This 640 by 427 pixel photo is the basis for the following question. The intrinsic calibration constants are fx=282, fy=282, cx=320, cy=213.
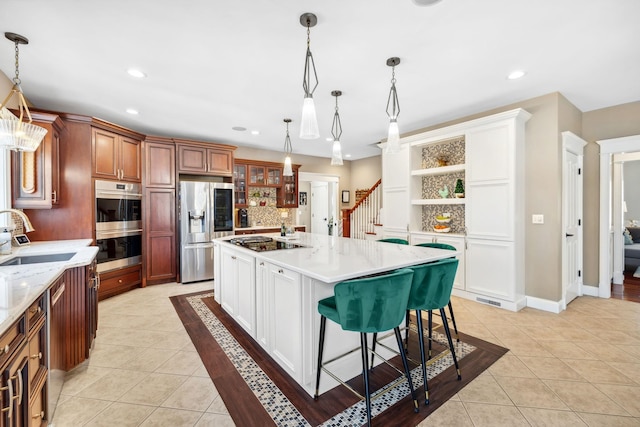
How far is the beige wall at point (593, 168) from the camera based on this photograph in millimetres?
3770

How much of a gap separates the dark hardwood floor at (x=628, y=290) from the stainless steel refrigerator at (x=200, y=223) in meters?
6.10

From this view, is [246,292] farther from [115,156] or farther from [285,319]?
[115,156]

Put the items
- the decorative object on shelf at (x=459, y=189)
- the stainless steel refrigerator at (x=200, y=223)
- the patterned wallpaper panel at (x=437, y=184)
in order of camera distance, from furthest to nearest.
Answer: the stainless steel refrigerator at (x=200, y=223) → the patterned wallpaper panel at (x=437, y=184) → the decorative object on shelf at (x=459, y=189)

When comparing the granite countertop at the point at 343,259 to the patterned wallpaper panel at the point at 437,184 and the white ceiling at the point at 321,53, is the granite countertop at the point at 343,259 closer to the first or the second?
the white ceiling at the point at 321,53

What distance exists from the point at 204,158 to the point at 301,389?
13.8 feet

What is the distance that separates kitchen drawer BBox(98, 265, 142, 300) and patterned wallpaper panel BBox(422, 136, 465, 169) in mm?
4918

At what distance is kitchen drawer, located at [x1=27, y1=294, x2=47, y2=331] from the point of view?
4.26 ft

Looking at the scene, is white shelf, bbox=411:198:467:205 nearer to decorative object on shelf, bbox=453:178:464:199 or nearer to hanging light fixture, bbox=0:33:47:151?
decorative object on shelf, bbox=453:178:464:199

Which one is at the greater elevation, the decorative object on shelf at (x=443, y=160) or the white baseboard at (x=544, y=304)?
the decorative object on shelf at (x=443, y=160)

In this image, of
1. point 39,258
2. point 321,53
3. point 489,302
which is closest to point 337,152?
point 321,53

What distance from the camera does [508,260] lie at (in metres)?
3.47

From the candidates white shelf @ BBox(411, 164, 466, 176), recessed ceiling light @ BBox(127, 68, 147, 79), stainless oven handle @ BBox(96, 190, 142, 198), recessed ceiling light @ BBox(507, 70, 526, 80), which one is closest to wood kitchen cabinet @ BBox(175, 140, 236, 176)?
stainless oven handle @ BBox(96, 190, 142, 198)

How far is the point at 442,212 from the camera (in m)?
4.55

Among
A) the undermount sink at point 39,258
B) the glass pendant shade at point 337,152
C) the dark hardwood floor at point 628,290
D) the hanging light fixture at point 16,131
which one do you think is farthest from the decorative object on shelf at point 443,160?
the undermount sink at point 39,258
